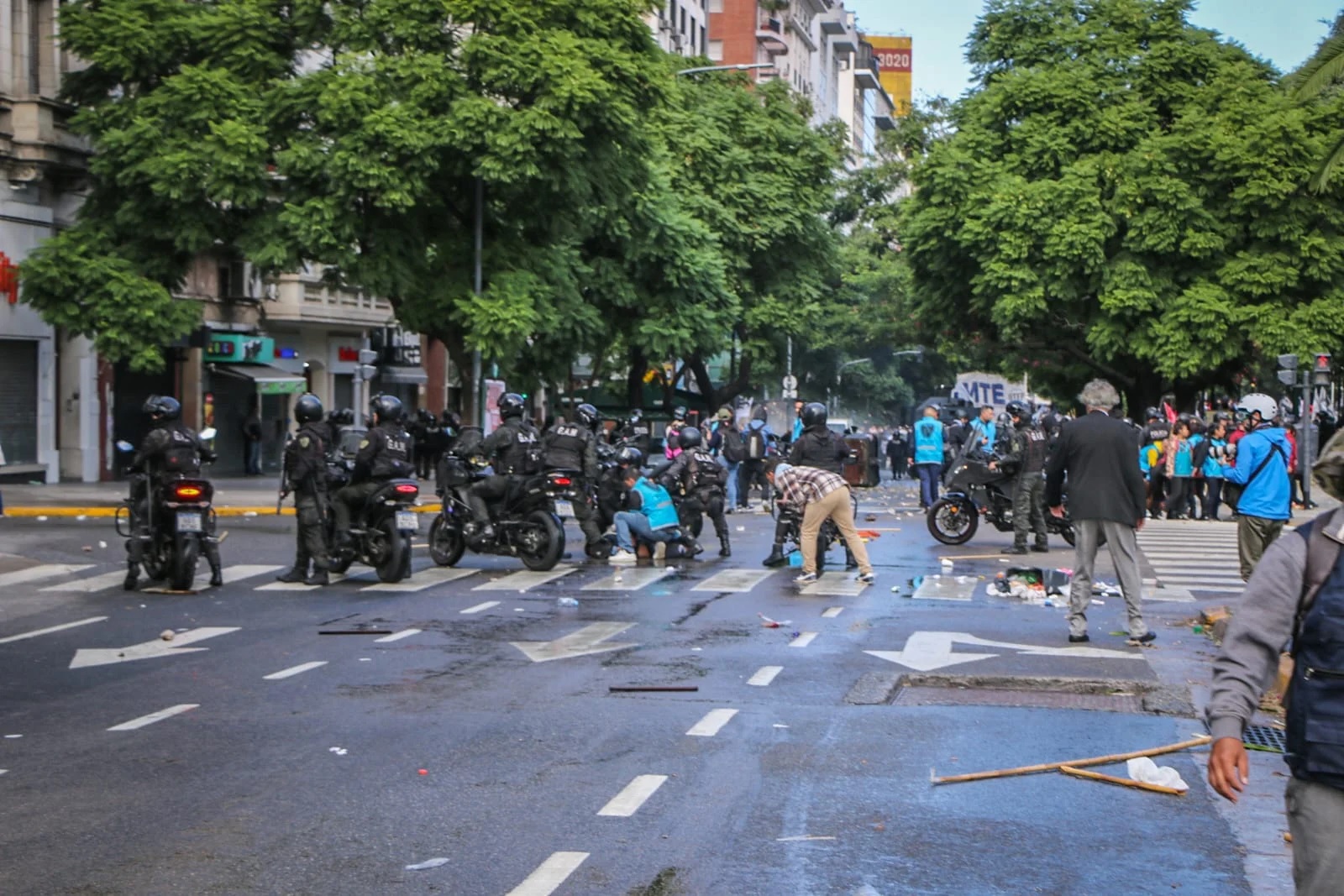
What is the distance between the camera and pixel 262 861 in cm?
625

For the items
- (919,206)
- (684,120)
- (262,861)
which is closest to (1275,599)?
(262,861)

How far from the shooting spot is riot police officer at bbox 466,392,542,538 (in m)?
18.2

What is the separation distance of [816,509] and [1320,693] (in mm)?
12741

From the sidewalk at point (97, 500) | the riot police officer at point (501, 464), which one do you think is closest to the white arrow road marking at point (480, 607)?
the riot police officer at point (501, 464)

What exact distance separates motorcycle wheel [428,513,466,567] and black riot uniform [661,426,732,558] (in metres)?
2.74

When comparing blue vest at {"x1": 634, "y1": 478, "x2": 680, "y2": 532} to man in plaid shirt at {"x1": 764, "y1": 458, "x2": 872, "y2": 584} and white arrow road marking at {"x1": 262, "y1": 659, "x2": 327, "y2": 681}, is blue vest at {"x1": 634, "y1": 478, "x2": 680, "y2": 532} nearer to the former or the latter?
man in plaid shirt at {"x1": 764, "y1": 458, "x2": 872, "y2": 584}

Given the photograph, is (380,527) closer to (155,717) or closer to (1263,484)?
(155,717)

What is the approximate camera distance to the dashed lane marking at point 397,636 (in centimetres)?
1259

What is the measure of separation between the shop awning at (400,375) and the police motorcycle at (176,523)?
108 ft

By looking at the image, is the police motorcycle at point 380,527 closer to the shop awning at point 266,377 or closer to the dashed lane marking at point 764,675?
the dashed lane marking at point 764,675

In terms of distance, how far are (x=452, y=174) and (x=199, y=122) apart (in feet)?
14.6

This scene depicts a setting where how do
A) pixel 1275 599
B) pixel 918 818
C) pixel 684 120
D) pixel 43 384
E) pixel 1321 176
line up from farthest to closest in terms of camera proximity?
1. pixel 684 120
2. pixel 43 384
3. pixel 1321 176
4. pixel 918 818
5. pixel 1275 599

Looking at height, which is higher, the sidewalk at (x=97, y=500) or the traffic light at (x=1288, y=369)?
the traffic light at (x=1288, y=369)

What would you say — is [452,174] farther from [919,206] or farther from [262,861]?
[262,861]
